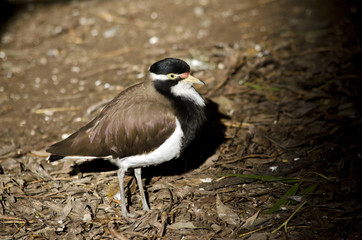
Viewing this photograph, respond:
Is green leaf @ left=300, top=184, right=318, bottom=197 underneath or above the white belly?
underneath

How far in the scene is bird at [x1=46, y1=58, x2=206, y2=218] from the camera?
3629 mm

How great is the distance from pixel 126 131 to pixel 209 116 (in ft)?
4.70

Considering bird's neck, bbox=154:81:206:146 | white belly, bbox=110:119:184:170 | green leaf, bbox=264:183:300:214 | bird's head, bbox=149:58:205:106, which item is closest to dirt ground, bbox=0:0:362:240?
green leaf, bbox=264:183:300:214

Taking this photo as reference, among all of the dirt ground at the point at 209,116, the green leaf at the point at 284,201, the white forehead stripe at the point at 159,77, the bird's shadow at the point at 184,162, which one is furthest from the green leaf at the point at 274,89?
the white forehead stripe at the point at 159,77

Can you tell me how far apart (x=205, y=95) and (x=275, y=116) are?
3.24 ft

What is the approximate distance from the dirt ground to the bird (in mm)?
436

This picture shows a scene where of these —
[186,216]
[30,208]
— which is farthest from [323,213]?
[30,208]

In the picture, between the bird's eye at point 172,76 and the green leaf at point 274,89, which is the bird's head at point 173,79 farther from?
the green leaf at point 274,89

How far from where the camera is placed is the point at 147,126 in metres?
3.64

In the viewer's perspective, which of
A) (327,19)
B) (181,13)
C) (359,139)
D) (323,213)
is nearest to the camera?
(323,213)

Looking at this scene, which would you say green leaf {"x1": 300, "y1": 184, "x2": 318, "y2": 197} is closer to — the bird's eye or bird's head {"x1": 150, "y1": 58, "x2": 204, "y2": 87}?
bird's head {"x1": 150, "y1": 58, "x2": 204, "y2": 87}

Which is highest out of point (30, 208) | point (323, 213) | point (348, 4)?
point (348, 4)

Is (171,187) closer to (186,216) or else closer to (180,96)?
(186,216)

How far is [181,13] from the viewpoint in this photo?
722 centimetres
